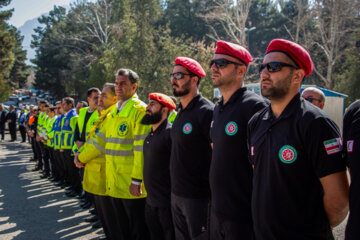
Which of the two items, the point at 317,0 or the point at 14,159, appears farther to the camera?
the point at 317,0

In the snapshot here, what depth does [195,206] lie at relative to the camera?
3.22 m

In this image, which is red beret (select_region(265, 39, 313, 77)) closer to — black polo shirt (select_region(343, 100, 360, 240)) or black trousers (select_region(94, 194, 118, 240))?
black polo shirt (select_region(343, 100, 360, 240))

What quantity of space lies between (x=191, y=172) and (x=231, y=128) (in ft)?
2.48

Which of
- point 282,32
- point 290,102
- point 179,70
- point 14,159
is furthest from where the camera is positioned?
point 282,32

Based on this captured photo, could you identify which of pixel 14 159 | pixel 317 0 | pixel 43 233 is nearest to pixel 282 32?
pixel 317 0

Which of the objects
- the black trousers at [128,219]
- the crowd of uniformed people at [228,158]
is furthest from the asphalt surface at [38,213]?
the crowd of uniformed people at [228,158]

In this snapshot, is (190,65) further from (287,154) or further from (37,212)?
(37,212)

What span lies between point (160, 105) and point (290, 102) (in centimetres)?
197

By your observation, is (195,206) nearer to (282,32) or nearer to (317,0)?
(317,0)

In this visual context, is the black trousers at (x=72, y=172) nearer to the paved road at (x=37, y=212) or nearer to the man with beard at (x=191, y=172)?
the paved road at (x=37, y=212)

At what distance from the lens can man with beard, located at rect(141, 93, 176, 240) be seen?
12.1 ft

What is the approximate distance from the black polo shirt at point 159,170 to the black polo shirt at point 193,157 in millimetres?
364

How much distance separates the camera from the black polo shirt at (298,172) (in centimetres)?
201

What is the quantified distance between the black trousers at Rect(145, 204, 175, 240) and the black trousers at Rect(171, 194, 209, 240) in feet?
1.08
